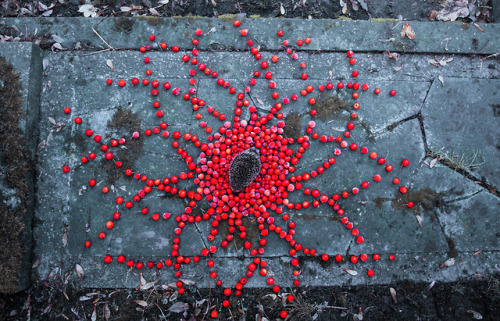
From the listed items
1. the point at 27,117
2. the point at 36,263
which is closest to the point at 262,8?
the point at 27,117

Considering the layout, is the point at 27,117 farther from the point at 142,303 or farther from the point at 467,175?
the point at 467,175

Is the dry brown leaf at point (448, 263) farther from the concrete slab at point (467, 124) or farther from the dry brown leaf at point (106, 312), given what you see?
the dry brown leaf at point (106, 312)

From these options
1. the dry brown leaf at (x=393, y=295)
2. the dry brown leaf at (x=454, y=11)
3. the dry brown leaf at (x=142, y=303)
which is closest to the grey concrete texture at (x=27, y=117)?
the dry brown leaf at (x=142, y=303)

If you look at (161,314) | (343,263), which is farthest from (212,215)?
(343,263)

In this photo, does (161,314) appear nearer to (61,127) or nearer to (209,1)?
(61,127)

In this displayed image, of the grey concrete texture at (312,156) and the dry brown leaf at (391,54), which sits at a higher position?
the dry brown leaf at (391,54)

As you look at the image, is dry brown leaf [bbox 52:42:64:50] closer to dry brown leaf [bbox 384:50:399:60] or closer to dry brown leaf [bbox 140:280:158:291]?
dry brown leaf [bbox 140:280:158:291]
